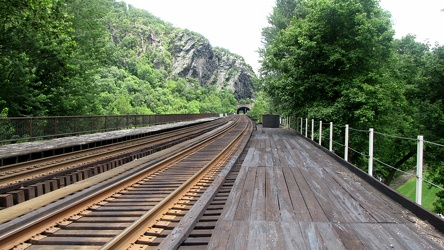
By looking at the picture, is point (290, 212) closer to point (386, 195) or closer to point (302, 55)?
point (386, 195)

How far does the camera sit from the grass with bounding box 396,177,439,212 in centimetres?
3001

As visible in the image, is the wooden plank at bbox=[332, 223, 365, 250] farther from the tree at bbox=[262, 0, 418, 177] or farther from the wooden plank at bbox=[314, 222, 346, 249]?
the tree at bbox=[262, 0, 418, 177]

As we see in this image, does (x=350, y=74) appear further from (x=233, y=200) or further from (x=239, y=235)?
(x=239, y=235)

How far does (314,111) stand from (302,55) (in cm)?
350

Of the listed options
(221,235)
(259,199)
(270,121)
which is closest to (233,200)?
(259,199)

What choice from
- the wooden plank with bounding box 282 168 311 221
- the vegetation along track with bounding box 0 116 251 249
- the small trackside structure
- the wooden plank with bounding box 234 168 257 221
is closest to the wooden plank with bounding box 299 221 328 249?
the wooden plank with bounding box 282 168 311 221

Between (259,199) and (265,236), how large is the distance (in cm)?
160

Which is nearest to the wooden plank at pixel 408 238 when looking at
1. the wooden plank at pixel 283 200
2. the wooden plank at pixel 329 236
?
the wooden plank at pixel 329 236

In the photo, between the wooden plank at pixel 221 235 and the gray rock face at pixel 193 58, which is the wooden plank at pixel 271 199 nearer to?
A: the wooden plank at pixel 221 235

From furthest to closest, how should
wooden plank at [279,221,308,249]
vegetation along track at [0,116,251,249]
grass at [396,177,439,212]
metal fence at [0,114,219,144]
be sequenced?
grass at [396,177,439,212] → metal fence at [0,114,219,144] → vegetation along track at [0,116,251,249] → wooden plank at [279,221,308,249]

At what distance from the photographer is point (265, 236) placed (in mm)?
3797

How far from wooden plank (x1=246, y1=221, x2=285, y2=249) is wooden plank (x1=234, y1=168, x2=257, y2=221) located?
0.31m

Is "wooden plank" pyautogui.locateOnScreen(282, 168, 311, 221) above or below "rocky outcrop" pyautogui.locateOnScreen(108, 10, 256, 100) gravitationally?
below

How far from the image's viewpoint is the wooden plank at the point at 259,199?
4555mm
